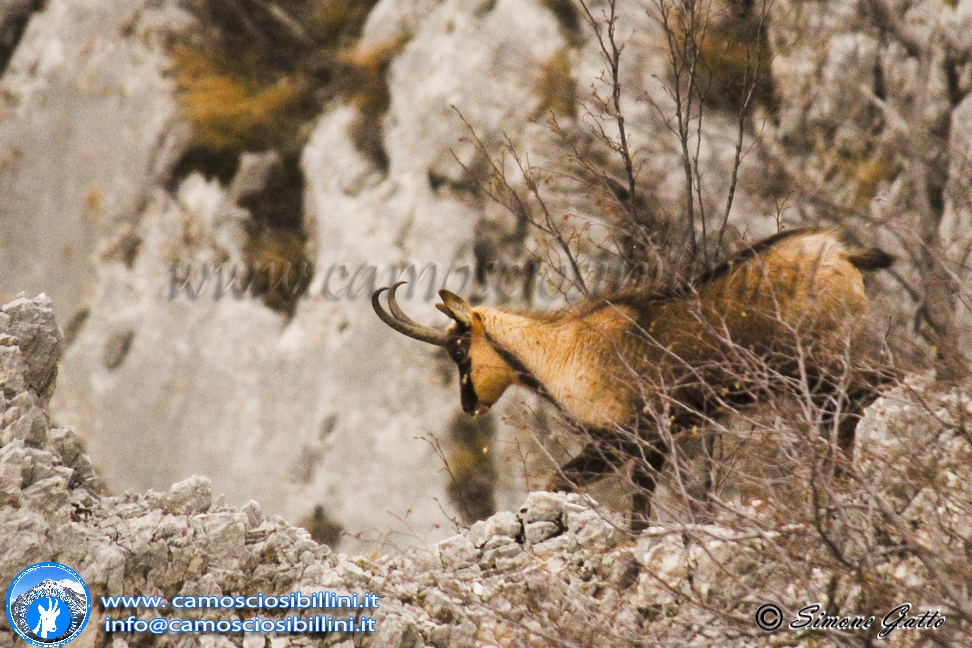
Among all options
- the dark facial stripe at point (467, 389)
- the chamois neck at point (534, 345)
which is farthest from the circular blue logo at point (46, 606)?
the chamois neck at point (534, 345)

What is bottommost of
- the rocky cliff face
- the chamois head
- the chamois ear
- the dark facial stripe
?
the rocky cliff face

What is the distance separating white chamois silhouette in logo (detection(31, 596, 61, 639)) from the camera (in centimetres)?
594

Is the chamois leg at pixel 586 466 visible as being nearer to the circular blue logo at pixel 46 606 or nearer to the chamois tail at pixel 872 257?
the chamois tail at pixel 872 257

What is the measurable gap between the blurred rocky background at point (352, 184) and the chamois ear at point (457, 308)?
275 cm

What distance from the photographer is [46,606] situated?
5984 millimetres

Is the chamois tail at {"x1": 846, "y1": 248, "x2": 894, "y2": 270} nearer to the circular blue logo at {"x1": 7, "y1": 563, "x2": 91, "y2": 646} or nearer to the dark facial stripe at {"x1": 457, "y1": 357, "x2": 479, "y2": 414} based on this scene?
the dark facial stripe at {"x1": 457, "y1": 357, "x2": 479, "y2": 414}

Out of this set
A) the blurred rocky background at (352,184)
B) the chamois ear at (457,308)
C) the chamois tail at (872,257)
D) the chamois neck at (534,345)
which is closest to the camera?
the chamois tail at (872,257)

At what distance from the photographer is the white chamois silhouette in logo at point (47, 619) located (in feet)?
19.5

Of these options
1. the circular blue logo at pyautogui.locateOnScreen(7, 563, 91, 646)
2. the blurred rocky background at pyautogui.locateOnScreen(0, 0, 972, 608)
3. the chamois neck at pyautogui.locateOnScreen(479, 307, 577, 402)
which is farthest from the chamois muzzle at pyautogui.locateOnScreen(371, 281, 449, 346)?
the circular blue logo at pyautogui.locateOnScreen(7, 563, 91, 646)

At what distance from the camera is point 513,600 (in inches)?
269

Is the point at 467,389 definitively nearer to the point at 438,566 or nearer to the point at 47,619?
the point at 438,566

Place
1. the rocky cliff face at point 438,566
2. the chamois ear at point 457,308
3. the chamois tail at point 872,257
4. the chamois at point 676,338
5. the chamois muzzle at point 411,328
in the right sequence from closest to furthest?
the rocky cliff face at point 438,566 → the chamois at point 676,338 → the chamois tail at point 872,257 → the chamois ear at point 457,308 → the chamois muzzle at point 411,328

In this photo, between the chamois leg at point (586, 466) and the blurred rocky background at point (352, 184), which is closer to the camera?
the chamois leg at point (586, 466)

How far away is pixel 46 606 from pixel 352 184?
35.2ft
